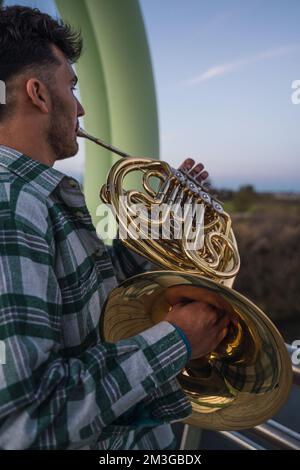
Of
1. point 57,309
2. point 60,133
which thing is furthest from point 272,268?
point 57,309

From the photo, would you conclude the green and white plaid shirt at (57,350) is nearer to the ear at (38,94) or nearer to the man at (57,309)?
the man at (57,309)

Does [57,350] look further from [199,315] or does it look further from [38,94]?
[38,94]

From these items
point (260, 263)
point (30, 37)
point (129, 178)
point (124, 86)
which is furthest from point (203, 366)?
point (260, 263)

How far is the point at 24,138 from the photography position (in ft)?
3.02

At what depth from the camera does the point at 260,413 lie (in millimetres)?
880

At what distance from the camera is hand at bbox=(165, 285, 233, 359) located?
0.80 metres

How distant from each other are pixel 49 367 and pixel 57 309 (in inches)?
3.7

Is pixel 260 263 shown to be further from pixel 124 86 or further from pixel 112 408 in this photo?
pixel 112 408

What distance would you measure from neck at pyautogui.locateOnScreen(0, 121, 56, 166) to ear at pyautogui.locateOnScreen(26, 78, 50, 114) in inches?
1.5

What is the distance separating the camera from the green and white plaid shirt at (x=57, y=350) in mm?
652

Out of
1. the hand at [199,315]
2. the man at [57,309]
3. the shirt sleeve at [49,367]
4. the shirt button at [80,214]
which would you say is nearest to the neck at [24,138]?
the man at [57,309]

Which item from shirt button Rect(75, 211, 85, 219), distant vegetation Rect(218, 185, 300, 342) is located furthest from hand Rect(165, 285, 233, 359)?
distant vegetation Rect(218, 185, 300, 342)

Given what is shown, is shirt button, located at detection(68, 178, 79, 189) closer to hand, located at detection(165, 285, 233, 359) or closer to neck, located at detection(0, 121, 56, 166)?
neck, located at detection(0, 121, 56, 166)

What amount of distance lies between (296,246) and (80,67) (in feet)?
11.0
